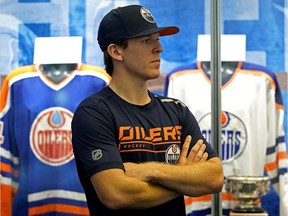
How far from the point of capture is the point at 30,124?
2.70m

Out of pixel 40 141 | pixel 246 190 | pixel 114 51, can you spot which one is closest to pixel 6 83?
pixel 40 141

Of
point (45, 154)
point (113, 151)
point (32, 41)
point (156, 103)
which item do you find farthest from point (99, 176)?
point (32, 41)

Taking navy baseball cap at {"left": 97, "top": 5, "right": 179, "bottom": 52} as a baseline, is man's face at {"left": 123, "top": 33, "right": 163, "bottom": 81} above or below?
below

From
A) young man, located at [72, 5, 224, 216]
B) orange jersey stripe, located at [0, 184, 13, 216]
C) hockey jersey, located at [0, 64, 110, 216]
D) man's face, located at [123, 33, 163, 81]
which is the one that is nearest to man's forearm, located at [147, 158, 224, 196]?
young man, located at [72, 5, 224, 216]

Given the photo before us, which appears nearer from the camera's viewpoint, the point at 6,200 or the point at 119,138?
the point at 119,138

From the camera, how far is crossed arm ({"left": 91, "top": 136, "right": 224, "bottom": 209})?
71.9 inches

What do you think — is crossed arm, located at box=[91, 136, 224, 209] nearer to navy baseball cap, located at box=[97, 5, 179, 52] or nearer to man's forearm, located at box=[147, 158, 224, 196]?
man's forearm, located at box=[147, 158, 224, 196]

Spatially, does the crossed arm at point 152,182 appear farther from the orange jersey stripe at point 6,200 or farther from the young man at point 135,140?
the orange jersey stripe at point 6,200

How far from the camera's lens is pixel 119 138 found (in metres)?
1.91

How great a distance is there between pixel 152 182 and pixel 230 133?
0.91 metres

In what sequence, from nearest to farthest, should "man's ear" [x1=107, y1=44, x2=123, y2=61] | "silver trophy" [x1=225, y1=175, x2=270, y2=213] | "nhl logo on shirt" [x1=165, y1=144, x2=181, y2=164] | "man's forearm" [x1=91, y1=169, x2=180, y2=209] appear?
"man's forearm" [x1=91, y1=169, x2=180, y2=209], "nhl logo on shirt" [x1=165, y1=144, x2=181, y2=164], "man's ear" [x1=107, y1=44, x2=123, y2=61], "silver trophy" [x1=225, y1=175, x2=270, y2=213]

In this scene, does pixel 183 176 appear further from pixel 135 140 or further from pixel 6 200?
pixel 6 200

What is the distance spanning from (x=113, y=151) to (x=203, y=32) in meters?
1.04

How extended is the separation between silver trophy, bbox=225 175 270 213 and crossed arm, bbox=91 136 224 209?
2.34ft
